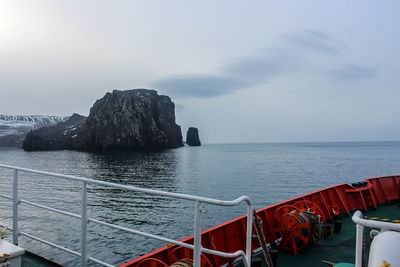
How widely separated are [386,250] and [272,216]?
18.3 ft

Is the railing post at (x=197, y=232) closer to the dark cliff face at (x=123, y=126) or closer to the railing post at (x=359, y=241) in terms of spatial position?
the railing post at (x=359, y=241)

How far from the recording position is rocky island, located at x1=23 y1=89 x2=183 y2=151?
143250mm

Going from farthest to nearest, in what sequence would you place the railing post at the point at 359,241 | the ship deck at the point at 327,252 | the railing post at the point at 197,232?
the ship deck at the point at 327,252 < the railing post at the point at 197,232 < the railing post at the point at 359,241

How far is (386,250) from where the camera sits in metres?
2.24

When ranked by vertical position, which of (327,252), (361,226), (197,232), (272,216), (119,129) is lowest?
(327,252)

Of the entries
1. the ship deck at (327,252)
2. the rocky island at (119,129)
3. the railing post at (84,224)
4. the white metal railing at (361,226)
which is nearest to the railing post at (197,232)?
the white metal railing at (361,226)

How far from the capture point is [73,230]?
1706 cm

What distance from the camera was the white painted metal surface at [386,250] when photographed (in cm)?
219

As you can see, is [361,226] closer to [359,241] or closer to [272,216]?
[359,241]

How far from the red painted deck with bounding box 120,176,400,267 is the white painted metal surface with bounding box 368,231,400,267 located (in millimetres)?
2415

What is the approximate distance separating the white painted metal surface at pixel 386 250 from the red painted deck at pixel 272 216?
242cm

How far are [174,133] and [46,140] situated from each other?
71319mm

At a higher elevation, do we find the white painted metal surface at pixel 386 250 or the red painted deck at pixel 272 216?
the white painted metal surface at pixel 386 250

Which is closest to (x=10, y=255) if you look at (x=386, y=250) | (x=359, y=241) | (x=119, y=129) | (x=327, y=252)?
(x=359, y=241)
